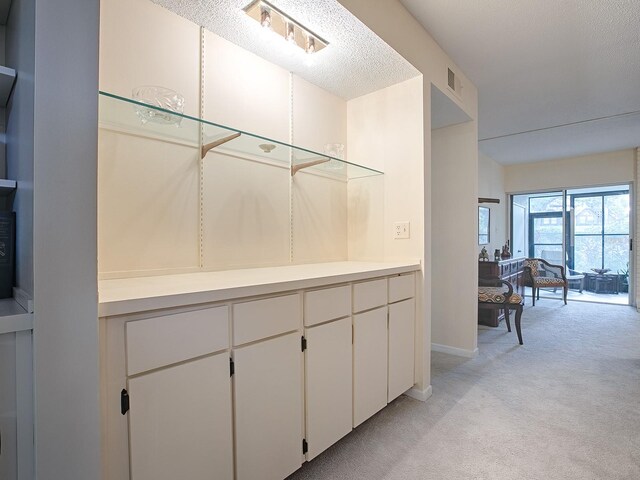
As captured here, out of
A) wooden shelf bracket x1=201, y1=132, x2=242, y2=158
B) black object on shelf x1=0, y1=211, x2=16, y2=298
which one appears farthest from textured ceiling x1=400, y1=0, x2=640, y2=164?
black object on shelf x1=0, y1=211, x2=16, y2=298

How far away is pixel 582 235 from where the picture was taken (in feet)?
21.3

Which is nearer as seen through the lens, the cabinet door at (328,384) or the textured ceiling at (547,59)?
the cabinet door at (328,384)

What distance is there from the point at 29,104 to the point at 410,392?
8.30 feet

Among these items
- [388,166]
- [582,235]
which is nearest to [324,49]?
[388,166]

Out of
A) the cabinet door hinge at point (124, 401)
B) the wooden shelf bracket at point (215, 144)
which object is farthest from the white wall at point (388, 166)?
the cabinet door hinge at point (124, 401)

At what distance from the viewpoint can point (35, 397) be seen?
79 cm

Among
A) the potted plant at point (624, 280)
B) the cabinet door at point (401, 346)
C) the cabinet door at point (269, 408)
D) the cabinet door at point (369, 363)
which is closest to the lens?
the cabinet door at point (269, 408)

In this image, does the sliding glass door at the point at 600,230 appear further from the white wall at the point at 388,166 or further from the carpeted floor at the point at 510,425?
the white wall at the point at 388,166

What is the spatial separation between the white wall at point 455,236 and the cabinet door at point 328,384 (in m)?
1.88

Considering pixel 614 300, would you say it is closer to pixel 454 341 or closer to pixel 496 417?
pixel 454 341

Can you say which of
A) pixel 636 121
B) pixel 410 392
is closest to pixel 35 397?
pixel 410 392

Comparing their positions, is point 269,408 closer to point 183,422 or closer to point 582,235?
point 183,422

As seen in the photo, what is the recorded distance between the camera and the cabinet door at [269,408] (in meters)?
1.25

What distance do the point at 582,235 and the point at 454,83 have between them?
5.57 m
